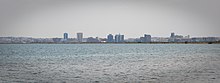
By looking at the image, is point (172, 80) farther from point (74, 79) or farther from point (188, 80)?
point (74, 79)

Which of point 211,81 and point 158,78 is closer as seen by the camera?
point 211,81

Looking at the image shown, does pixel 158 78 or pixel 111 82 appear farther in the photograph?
pixel 158 78

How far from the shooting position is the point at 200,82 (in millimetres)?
32750

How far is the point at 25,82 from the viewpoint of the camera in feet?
110

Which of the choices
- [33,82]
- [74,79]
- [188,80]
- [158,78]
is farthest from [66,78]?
[188,80]

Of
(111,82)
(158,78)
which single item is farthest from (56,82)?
(158,78)

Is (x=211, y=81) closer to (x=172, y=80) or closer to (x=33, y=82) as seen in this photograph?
(x=172, y=80)

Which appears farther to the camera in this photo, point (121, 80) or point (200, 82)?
point (121, 80)

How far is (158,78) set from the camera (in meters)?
36.8

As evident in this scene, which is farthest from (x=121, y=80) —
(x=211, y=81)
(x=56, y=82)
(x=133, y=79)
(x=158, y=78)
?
(x=211, y=81)

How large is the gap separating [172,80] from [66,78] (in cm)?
1081

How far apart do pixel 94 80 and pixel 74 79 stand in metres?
2.19

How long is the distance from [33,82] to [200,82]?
15616 millimetres

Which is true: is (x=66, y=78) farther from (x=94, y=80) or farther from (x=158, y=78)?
(x=158, y=78)
